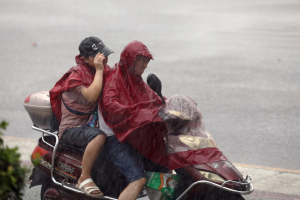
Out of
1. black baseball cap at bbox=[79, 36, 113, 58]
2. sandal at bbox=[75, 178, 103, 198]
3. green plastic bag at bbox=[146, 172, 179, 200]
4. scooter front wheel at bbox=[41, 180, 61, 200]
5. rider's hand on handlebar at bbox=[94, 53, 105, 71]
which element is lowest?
scooter front wheel at bbox=[41, 180, 61, 200]

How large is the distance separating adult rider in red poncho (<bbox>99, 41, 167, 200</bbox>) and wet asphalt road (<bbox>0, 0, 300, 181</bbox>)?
2.46m

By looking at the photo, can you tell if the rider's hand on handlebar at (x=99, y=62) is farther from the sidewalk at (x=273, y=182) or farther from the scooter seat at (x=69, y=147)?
the sidewalk at (x=273, y=182)

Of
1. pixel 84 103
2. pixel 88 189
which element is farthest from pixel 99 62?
pixel 88 189

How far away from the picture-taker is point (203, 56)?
10609mm

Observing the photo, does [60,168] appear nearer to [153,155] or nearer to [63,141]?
[63,141]

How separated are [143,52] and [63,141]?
3.45 ft

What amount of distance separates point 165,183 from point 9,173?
1.73 m

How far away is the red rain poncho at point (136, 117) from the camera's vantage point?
3090 millimetres

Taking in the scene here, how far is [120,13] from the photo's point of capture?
1720 centimetres

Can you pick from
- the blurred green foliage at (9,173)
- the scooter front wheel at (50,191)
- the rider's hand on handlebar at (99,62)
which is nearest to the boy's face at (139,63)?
the rider's hand on handlebar at (99,62)

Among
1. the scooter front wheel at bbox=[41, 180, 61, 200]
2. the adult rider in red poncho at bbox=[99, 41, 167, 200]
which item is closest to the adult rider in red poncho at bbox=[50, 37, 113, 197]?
the adult rider in red poncho at bbox=[99, 41, 167, 200]

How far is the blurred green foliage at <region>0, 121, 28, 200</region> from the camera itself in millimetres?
1761

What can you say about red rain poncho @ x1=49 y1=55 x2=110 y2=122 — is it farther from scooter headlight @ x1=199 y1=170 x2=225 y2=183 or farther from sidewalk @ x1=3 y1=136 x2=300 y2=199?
sidewalk @ x1=3 y1=136 x2=300 y2=199

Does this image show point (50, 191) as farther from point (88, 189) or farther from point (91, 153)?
point (91, 153)
